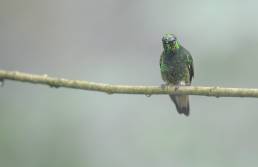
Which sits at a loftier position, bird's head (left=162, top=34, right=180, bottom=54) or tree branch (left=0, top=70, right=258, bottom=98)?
bird's head (left=162, top=34, right=180, bottom=54)

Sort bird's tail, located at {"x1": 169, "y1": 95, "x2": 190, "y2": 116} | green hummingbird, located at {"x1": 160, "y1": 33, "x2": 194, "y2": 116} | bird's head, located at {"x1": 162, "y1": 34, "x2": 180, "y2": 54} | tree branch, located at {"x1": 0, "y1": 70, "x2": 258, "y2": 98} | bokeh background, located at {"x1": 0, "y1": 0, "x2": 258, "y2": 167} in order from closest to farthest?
tree branch, located at {"x1": 0, "y1": 70, "x2": 258, "y2": 98} → bird's head, located at {"x1": 162, "y1": 34, "x2": 180, "y2": 54} → green hummingbird, located at {"x1": 160, "y1": 33, "x2": 194, "y2": 116} → bird's tail, located at {"x1": 169, "y1": 95, "x2": 190, "y2": 116} → bokeh background, located at {"x1": 0, "y1": 0, "x2": 258, "y2": 167}

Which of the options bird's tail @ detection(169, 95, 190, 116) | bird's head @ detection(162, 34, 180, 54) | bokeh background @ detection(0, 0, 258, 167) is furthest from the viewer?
bokeh background @ detection(0, 0, 258, 167)

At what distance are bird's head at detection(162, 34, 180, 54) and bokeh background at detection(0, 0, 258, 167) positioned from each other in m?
2.47

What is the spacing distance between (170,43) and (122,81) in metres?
2.91

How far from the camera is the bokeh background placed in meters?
6.52

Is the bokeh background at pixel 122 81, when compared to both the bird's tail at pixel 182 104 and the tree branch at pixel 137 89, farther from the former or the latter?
the tree branch at pixel 137 89

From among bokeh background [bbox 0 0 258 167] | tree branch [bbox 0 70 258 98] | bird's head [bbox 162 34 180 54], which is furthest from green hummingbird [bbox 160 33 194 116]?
bokeh background [bbox 0 0 258 167]

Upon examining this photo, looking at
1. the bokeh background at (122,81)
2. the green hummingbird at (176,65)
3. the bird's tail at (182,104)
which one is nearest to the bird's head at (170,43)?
the green hummingbird at (176,65)

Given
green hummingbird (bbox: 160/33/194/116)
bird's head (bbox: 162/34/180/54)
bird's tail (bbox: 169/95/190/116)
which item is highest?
bird's head (bbox: 162/34/180/54)

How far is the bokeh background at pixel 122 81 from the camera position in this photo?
652 cm

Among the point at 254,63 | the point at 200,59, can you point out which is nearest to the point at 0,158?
the point at 200,59

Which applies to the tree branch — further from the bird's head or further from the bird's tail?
the bird's tail

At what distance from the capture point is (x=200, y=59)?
6715 millimetres

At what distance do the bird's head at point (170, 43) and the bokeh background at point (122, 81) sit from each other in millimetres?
2471
